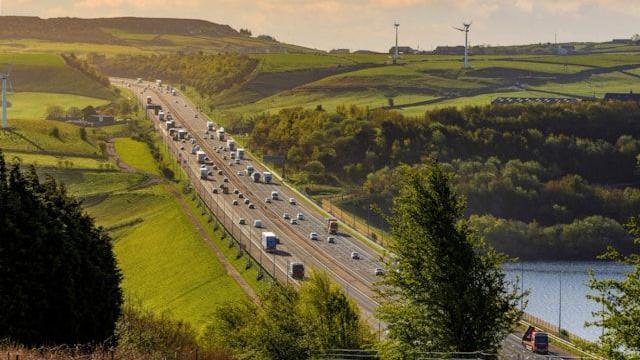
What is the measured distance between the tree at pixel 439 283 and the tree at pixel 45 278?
20448 millimetres

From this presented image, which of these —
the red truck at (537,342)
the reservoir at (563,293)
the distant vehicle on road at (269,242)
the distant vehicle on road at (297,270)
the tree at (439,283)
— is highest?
the tree at (439,283)

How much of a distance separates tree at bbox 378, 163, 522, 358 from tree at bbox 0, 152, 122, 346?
20448mm

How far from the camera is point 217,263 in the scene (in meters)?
150

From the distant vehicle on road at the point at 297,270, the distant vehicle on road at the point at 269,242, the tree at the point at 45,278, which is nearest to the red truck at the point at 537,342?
the distant vehicle on road at the point at 297,270

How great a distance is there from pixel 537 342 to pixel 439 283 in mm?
50917

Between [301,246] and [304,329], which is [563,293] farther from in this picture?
[304,329]

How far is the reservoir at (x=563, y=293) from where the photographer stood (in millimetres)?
141750

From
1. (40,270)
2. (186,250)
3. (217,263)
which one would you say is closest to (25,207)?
(40,270)

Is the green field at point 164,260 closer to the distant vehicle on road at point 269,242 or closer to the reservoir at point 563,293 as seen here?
the distant vehicle on road at point 269,242

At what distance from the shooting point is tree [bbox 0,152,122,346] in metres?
70.9

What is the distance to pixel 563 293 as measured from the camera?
6501 inches

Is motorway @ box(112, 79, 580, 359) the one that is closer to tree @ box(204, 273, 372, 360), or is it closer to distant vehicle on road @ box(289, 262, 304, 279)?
distant vehicle on road @ box(289, 262, 304, 279)

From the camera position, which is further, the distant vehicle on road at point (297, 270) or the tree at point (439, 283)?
the distant vehicle on road at point (297, 270)

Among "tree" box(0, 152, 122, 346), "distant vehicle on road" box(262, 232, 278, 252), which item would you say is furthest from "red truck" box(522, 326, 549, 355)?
"distant vehicle on road" box(262, 232, 278, 252)
